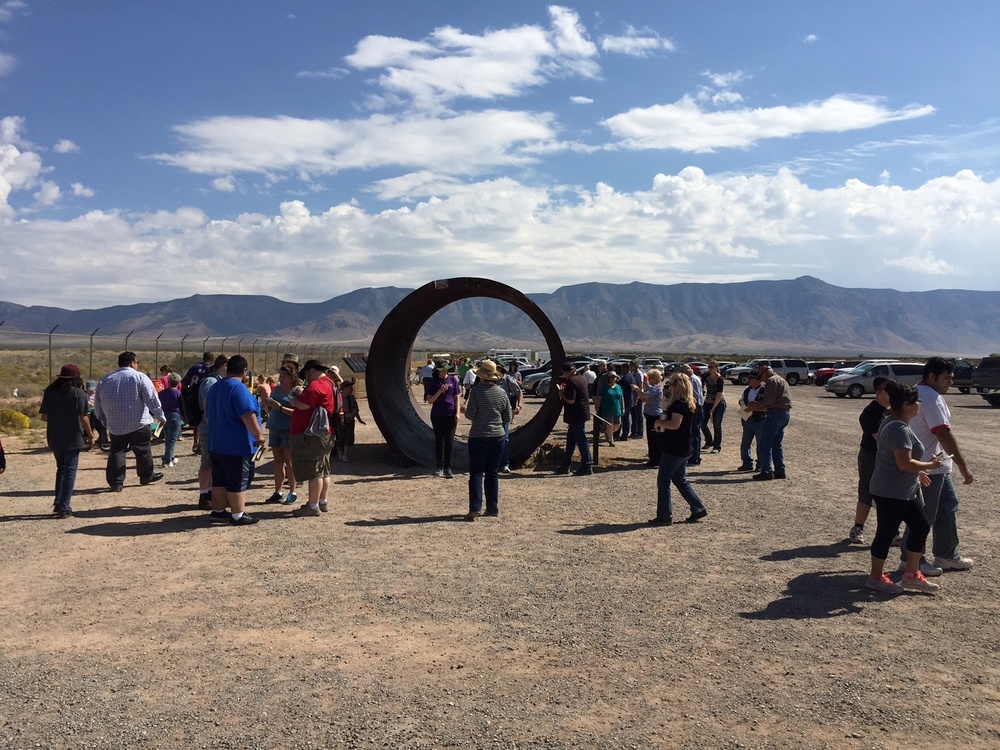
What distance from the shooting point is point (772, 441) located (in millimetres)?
11508

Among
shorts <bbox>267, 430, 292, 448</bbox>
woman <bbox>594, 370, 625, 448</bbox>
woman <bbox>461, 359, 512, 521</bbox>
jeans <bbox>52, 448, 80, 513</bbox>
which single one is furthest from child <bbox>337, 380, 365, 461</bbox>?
woman <bbox>594, 370, 625, 448</bbox>

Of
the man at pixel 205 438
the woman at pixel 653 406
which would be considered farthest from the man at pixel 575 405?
the man at pixel 205 438

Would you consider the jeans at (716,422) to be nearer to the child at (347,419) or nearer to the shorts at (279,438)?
the child at (347,419)

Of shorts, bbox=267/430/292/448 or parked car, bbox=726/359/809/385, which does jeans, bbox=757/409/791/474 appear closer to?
shorts, bbox=267/430/292/448

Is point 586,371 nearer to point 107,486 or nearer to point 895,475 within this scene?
point 107,486

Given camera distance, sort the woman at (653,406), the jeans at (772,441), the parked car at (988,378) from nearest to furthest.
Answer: the jeans at (772,441) < the woman at (653,406) < the parked car at (988,378)

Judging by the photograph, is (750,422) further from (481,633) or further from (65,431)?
(65,431)

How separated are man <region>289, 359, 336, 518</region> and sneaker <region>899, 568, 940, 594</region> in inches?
220

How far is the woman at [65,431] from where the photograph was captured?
873 centimetres

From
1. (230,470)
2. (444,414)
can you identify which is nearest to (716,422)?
(444,414)

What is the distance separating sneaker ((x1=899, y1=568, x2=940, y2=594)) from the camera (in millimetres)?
6133

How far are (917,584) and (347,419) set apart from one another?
8663 mm

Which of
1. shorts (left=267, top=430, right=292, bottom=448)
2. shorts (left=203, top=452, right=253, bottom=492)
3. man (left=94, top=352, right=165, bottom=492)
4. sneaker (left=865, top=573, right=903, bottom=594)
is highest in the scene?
man (left=94, top=352, right=165, bottom=492)

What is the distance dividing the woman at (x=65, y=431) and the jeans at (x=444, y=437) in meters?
4.51
